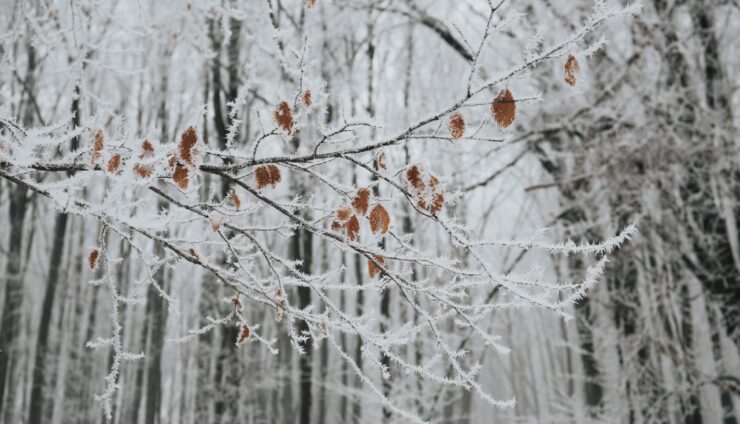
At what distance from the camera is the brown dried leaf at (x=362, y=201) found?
5.41 feet

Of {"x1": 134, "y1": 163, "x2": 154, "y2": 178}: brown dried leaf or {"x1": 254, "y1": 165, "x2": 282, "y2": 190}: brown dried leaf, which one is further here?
{"x1": 254, "y1": 165, "x2": 282, "y2": 190}: brown dried leaf

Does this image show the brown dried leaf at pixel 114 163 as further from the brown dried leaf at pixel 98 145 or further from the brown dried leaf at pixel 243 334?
the brown dried leaf at pixel 243 334

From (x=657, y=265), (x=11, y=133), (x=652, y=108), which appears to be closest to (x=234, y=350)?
(x=657, y=265)

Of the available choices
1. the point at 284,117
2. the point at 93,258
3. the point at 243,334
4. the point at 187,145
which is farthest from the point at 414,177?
the point at 93,258

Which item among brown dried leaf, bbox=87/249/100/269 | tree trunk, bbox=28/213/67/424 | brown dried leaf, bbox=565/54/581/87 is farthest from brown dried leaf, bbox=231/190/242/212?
tree trunk, bbox=28/213/67/424

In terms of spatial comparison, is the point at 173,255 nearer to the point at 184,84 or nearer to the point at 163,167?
the point at 163,167

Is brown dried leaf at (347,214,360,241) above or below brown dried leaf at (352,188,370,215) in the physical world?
below

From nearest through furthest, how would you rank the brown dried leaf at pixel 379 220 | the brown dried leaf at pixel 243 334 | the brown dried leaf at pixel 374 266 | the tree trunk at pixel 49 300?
the brown dried leaf at pixel 379 220
the brown dried leaf at pixel 374 266
the brown dried leaf at pixel 243 334
the tree trunk at pixel 49 300

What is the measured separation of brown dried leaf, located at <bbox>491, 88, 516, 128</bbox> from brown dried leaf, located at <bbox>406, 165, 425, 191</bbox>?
0.25 m

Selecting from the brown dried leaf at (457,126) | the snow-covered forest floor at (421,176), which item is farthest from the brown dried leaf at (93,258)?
the brown dried leaf at (457,126)

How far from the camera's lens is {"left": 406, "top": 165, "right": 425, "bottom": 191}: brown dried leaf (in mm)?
1558

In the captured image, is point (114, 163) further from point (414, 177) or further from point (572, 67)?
point (572, 67)

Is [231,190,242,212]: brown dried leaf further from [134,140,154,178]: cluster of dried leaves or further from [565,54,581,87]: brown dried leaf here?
[565,54,581,87]: brown dried leaf

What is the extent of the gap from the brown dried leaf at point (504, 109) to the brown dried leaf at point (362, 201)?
16.9 inches
